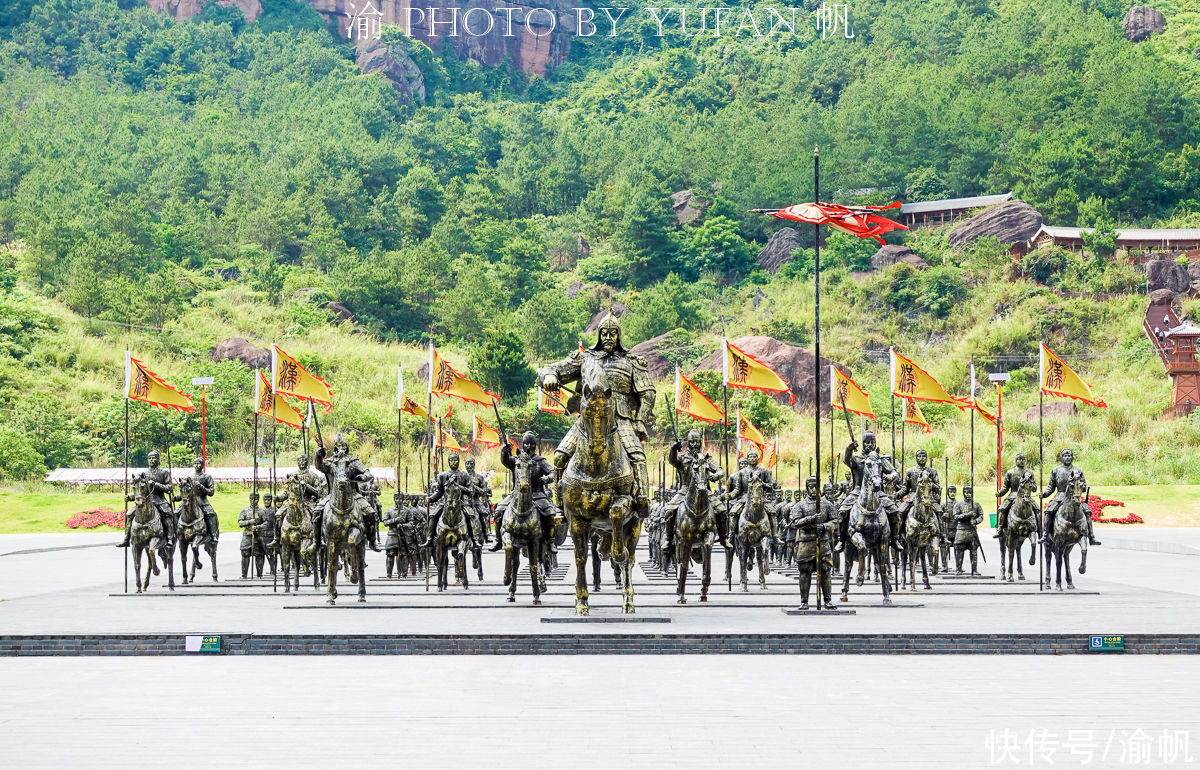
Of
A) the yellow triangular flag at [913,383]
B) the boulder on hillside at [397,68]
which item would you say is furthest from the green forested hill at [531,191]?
the yellow triangular flag at [913,383]

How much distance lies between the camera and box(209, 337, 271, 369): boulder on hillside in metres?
74.4

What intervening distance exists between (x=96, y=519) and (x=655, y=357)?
1462 inches

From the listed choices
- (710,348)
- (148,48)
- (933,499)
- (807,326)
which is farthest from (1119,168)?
(148,48)

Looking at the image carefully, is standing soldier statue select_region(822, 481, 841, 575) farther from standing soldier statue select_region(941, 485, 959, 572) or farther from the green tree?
the green tree

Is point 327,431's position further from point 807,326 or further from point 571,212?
point 571,212

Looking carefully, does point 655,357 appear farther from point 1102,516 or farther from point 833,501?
point 833,501

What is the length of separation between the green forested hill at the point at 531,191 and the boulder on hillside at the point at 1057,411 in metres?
1.45

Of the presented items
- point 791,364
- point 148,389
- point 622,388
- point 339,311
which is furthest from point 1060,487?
point 339,311

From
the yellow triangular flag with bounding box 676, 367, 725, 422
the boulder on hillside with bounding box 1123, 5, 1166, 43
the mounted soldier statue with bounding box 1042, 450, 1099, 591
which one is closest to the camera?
the mounted soldier statue with bounding box 1042, 450, 1099, 591

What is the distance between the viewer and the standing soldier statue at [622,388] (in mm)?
15922

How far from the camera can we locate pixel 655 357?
251ft

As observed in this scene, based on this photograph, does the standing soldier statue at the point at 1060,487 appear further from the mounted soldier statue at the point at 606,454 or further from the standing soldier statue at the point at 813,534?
the mounted soldier statue at the point at 606,454
